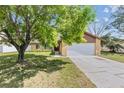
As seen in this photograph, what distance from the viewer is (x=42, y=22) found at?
1266cm

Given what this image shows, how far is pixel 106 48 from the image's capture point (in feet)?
154

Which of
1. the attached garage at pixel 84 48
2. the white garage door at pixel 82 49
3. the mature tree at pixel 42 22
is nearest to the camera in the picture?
the mature tree at pixel 42 22

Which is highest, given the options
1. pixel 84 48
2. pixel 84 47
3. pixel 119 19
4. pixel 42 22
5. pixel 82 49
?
pixel 119 19

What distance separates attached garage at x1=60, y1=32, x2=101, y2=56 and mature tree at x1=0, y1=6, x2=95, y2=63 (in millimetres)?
12755

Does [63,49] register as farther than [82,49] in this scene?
No

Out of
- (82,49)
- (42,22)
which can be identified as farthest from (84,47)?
(42,22)

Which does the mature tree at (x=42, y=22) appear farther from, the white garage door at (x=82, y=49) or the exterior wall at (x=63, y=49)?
the white garage door at (x=82, y=49)

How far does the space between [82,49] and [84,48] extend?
36 cm

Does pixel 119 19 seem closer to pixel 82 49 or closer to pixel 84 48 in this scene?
pixel 84 48

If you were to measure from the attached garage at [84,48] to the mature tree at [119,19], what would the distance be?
15205 mm

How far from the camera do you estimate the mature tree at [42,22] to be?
1247 centimetres

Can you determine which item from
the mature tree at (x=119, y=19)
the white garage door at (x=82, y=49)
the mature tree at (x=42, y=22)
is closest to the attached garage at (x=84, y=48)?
the white garage door at (x=82, y=49)

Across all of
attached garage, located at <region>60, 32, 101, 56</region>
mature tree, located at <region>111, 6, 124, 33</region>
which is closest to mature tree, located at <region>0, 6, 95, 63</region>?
attached garage, located at <region>60, 32, 101, 56</region>
